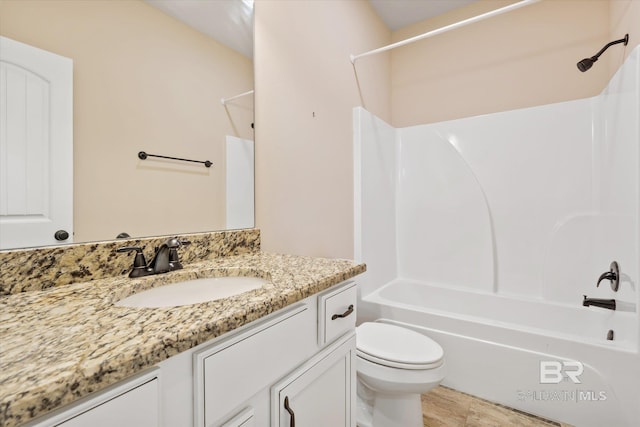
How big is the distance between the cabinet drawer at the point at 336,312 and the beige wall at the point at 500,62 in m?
2.17

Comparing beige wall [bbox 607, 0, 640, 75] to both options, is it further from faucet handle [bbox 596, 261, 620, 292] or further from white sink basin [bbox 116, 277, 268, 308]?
white sink basin [bbox 116, 277, 268, 308]

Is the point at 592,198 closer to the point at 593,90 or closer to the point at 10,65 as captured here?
the point at 593,90

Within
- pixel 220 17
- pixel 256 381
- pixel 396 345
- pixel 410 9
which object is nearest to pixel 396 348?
pixel 396 345

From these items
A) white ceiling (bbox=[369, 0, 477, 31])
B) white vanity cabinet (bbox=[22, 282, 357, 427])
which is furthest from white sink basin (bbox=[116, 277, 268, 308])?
white ceiling (bbox=[369, 0, 477, 31])

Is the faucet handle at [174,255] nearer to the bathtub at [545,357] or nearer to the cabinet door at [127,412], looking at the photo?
the cabinet door at [127,412]

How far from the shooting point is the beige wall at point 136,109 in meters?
0.83

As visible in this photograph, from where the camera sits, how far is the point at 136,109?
97 centimetres

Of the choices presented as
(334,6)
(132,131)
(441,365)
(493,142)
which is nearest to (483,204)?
(493,142)

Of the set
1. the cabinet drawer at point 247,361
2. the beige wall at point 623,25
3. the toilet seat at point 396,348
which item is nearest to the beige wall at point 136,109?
the cabinet drawer at point 247,361

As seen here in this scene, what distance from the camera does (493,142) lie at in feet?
7.34

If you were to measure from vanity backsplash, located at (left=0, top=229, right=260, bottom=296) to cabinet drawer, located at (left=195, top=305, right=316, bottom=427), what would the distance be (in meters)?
0.56

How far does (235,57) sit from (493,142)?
1987 mm

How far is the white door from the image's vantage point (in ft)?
2.35

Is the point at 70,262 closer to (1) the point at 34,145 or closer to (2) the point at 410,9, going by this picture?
(1) the point at 34,145
